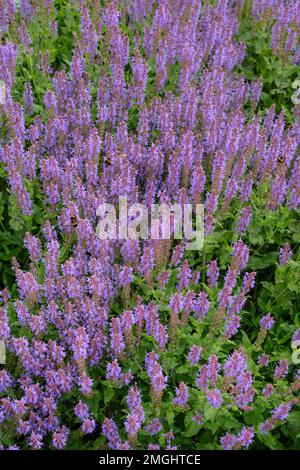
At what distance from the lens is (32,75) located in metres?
5.47

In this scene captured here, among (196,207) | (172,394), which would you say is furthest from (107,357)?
(196,207)

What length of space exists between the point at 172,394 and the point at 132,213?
4.26ft

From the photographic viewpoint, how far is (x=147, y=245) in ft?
14.2

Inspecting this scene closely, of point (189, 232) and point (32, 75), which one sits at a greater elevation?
point (32, 75)

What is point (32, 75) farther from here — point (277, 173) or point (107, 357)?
point (107, 357)

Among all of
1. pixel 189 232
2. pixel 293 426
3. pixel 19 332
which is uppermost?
pixel 189 232

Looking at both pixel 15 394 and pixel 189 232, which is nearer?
pixel 15 394

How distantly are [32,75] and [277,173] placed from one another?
93.4 inches

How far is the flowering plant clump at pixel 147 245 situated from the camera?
365 centimetres

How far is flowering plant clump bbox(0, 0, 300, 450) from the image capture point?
3650 millimetres

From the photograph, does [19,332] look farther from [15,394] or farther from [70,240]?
[70,240]

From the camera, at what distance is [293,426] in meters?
3.97
